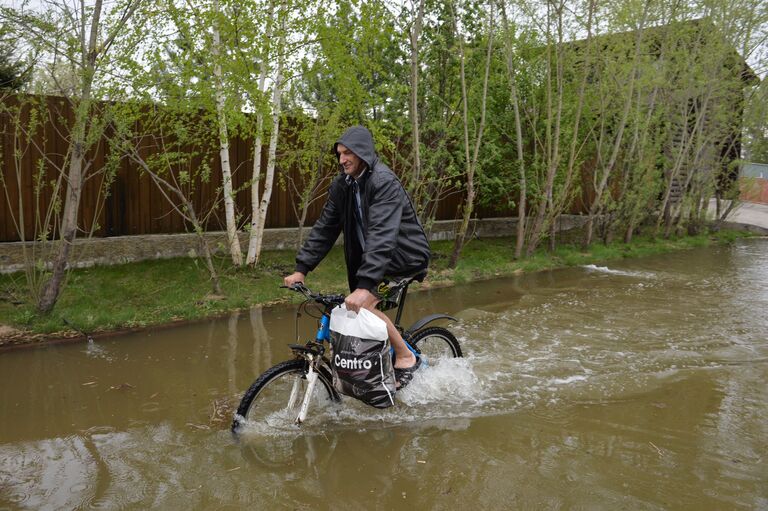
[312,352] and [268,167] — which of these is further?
[268,167]

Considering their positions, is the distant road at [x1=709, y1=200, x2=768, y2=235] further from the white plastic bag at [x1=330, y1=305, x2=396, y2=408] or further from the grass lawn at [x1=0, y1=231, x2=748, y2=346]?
the white plastic bag at [x1=330, y1=305, x2=396, y2=408]

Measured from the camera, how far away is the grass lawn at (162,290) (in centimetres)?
698

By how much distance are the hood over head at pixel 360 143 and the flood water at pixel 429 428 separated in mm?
1854

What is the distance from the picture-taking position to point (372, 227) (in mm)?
4188

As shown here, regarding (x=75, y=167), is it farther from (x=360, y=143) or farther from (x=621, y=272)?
(x=621, y=272)

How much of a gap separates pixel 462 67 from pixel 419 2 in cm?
128

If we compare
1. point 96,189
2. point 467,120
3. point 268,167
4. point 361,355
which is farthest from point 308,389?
A: point 467,120

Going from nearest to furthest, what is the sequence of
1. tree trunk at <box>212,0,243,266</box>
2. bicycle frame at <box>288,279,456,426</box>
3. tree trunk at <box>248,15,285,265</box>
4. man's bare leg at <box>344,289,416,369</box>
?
man's bare leg at <box>344,289,416,369</box> → bicycle frame at <box>288,279,456,426</box> → tree trunk at <box>212,0,243,266</box> → tree trunk at <box>248,15,285,265</box>

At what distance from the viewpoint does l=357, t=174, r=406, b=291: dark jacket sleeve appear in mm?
4070

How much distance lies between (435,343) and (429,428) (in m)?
1.04

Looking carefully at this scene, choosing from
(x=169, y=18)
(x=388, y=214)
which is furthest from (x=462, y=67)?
(x=388, y=214)

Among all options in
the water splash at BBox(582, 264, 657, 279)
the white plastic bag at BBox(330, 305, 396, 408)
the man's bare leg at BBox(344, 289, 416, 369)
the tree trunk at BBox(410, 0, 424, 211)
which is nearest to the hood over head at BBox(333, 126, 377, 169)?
the man's bare leg at BBox(344, 289, 416, 369)

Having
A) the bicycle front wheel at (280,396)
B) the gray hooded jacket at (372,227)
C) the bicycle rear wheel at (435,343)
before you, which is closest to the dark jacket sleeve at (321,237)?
the gray hooded jacket at (372,227)

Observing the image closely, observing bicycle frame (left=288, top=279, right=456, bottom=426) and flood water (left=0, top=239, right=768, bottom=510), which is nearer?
flood water (left=0, top=239, right=768, bottom=510)
